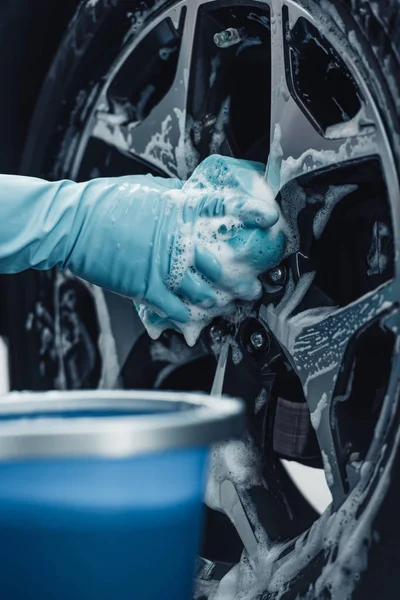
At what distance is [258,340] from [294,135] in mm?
304

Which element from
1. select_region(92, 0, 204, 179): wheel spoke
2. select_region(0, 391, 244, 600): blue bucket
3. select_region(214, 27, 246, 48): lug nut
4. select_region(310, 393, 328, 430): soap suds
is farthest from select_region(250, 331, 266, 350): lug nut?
select_region(0, 391, 244, 600): blue bucket

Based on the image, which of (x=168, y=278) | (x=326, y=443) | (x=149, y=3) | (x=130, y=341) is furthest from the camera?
(x=130, y=341)

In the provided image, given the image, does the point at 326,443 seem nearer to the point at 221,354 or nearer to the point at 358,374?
the point at 358,374

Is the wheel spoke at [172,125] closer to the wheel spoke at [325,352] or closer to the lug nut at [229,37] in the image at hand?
the lug nut at [229,37]

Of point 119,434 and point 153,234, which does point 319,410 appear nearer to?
point 153,234

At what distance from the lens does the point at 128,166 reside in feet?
5.10

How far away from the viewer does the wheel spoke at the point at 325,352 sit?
107 centimetres

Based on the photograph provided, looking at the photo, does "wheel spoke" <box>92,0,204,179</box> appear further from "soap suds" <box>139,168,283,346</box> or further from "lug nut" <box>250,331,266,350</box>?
"lug nut" <box>250,331,266,350</box>

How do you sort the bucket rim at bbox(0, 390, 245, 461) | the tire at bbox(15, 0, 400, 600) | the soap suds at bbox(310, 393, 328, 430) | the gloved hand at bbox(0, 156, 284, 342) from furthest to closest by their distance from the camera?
the gloved hand at bbox(0, 156, 284, 342)
the soap suds at bbox(310, 393, 328, 430)
the tire at bbox(15, 0, 400, 600)
the bucket rim at bbox(0, 390, 245, 461)

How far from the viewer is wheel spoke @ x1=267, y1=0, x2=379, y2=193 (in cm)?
106

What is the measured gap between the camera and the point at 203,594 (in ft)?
4.26

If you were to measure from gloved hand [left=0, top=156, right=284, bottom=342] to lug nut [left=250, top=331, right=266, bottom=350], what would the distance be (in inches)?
2.4

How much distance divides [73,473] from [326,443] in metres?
0.54

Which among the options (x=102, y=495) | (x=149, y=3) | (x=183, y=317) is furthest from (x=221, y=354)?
(x=102, y=495)
